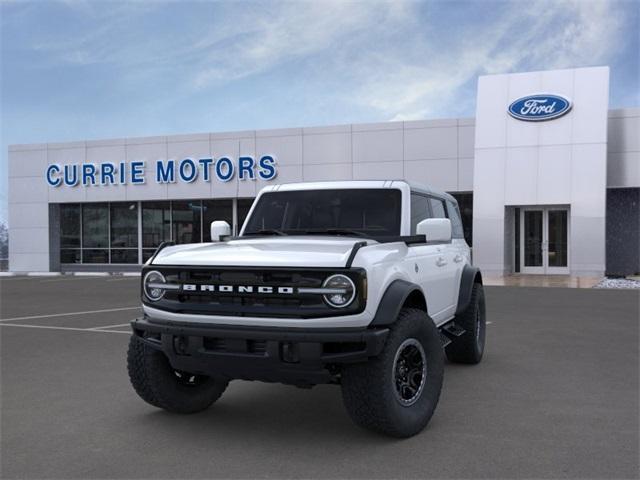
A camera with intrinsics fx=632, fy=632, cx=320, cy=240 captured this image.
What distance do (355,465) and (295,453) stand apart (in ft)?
1.49

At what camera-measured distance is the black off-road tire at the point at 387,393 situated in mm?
4109

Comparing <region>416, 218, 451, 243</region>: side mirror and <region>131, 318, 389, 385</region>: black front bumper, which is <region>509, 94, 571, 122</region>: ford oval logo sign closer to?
<region>416, 218, 451, 243</region>: side mirror

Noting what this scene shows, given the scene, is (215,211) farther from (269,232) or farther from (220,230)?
(269,232)

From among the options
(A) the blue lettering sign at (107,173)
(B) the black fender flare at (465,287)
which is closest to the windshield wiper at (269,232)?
(B) the black fender flare at (465,287)

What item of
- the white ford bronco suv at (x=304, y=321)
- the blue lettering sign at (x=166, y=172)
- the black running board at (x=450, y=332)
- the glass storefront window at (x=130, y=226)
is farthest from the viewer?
the glass storefront window at (x=130, y=226)

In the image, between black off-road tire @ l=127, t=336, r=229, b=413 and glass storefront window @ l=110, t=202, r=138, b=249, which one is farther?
glass storefront window @ l=110, t=202, r=138, b=249

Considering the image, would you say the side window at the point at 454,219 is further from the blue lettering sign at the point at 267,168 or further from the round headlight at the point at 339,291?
the blue lettering sign at the point at 267,168

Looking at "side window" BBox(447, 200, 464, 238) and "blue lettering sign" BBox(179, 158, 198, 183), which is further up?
"blue lettering sign" BBox(179, 158, 198, 183)

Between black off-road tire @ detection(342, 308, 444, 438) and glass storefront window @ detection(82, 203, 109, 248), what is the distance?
88.3 ft

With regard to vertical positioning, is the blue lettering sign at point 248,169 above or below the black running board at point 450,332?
above

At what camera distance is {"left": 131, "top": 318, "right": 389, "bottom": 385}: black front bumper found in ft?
13.1

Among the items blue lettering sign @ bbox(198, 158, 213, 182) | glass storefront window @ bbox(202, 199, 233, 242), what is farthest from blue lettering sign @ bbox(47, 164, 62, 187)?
blue lettering sign @ bbox(198, 158, 213, 182)

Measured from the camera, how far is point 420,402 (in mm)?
4559

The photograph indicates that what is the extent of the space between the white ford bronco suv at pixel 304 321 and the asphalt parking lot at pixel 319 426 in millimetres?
322
